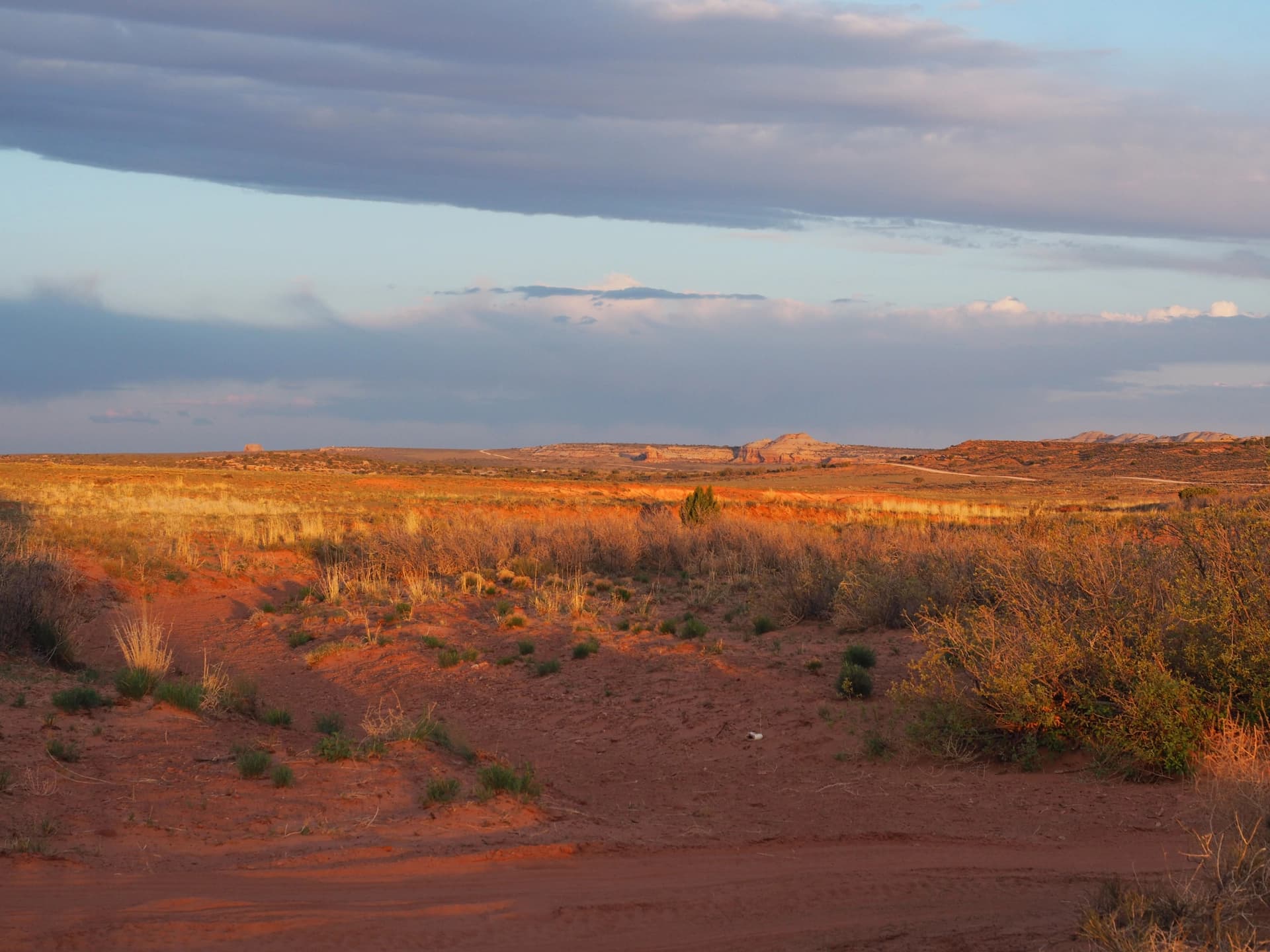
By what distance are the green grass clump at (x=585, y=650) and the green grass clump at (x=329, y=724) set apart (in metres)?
3.83

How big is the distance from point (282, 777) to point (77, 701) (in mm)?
3060

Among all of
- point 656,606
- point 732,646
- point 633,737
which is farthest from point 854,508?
point 633,737

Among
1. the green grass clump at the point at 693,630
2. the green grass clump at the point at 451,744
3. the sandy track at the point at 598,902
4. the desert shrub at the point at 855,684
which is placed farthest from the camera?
the green grass clump at the point at 693,630

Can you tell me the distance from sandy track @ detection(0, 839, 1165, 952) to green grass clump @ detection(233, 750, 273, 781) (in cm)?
198

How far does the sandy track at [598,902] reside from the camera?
5406mm

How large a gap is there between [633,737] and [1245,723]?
583 cm

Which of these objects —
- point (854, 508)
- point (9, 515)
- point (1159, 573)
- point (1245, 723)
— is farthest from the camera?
point (854, 508)

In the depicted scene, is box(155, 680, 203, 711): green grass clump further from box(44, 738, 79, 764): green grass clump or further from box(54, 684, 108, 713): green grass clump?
box(44, 738, 79, 764): green grass clump

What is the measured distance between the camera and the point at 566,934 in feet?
18.5

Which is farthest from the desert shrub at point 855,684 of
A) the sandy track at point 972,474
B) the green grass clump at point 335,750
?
the sandy track at point 972,474

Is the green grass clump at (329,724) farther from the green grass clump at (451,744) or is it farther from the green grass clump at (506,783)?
the green grass clump at (506,783)

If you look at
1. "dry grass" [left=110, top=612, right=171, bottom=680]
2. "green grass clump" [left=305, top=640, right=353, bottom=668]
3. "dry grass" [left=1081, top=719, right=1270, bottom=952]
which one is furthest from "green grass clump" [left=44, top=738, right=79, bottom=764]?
"dry grass" [left=1081, top=719, right=1270, bottom=952]

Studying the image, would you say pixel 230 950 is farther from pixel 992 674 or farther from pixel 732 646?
pixel 732 646

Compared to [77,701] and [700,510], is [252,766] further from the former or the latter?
[700,510]
